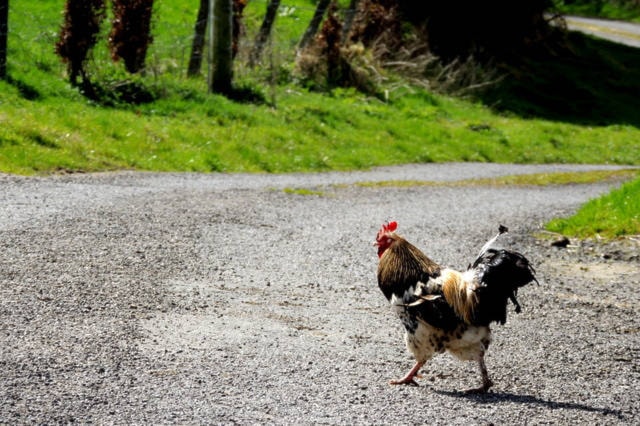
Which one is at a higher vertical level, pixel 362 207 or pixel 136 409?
pixel 136 409

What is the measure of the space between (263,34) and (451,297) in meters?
22.5

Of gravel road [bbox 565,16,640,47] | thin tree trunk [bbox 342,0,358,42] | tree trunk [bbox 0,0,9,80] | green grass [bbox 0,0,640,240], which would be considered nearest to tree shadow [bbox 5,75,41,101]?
green grass [bbox 0,0,640,240]

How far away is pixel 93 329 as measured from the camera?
8.03m

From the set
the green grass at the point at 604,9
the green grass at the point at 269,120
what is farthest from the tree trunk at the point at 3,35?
the green grass at the point at 604,9

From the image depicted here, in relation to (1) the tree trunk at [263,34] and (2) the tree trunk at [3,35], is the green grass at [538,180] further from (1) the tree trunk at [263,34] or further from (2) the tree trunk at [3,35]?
(1) the tree trunk at [263,34]

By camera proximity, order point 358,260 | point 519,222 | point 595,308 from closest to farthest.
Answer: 1. point 595,308
2. point 358,260
3. point 519,222

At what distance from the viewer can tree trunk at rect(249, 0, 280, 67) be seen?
2733 cm

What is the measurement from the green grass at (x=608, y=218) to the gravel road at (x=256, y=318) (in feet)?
2.28

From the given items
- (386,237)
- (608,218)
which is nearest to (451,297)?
(386,237)

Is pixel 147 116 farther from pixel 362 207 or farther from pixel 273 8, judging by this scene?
pixel 273 8

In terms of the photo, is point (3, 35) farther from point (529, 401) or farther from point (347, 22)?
point (529, 401)

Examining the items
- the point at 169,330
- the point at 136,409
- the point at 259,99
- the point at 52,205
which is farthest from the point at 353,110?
the point at 136,409

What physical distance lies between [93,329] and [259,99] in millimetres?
17385

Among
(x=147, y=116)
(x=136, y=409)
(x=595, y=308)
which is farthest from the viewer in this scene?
(x=147, y=116)
